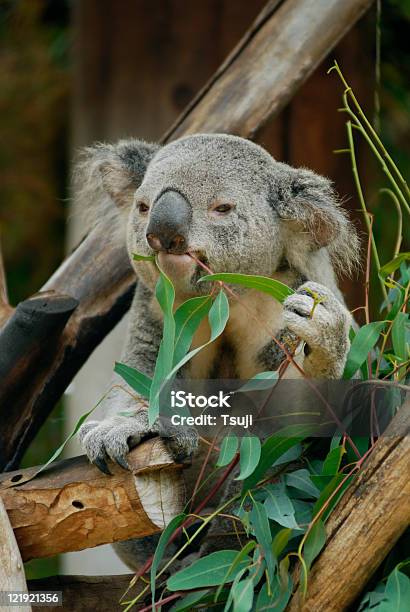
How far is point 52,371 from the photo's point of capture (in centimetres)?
326

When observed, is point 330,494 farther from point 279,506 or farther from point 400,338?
point 400,338

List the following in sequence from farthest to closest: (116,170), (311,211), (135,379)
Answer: (116,170) < (311,211) < (135,379)

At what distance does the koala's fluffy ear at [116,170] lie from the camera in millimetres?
3258

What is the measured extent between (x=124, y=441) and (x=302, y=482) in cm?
47

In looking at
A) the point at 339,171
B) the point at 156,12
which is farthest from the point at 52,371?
the point at 156,12

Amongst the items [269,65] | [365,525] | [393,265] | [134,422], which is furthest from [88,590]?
[269,65]

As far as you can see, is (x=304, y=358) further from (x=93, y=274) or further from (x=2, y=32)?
(x=2, y=32)

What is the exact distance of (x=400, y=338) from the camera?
239cm

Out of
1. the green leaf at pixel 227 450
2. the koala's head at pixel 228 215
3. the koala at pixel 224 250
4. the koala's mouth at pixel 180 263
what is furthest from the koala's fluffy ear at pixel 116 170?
the green leaf at pixel 227 450

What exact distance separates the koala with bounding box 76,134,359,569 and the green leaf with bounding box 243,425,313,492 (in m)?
0.17

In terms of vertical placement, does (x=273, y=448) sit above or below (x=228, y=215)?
below

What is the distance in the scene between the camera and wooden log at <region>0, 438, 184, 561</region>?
92.4 inches

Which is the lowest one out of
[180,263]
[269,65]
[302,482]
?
[302,482]

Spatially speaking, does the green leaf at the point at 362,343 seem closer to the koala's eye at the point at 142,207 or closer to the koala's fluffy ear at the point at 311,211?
the koala's fluffy ear at the point at 311,211
